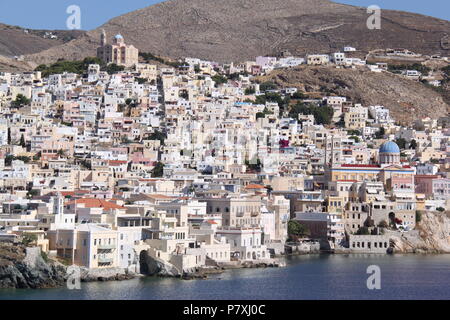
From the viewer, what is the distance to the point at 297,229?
5975cm

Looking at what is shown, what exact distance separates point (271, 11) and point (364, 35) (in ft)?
82.4

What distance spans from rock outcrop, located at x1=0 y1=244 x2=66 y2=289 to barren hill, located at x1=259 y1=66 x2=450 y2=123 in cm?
6897

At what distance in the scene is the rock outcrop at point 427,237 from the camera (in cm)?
6144

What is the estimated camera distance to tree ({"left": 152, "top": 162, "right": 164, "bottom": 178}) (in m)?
70.0

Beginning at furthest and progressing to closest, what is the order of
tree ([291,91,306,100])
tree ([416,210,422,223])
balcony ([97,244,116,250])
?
tree ([291,91,306,100]) → tree ([416,210,422,223]) → balcony ([97,244,116,250])

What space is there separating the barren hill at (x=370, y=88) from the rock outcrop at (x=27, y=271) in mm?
68971

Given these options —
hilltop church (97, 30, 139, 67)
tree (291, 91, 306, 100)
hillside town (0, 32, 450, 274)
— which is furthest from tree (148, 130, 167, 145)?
tree (291, 91, 306, 100)

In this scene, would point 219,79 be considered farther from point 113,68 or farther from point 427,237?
point 427,237

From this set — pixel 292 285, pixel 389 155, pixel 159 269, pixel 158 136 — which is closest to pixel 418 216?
pixel 389 155

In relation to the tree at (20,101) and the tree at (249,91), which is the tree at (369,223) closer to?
the tree at (20,101)

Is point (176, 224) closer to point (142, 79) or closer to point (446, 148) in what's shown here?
point (446, 148)

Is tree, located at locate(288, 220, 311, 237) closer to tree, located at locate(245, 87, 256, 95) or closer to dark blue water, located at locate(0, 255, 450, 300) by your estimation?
dark blue water, located at locate(0, 255, 450, 300)

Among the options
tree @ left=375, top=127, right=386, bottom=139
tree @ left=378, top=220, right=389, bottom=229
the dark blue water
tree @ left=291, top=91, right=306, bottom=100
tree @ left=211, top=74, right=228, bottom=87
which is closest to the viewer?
the dark blue water
